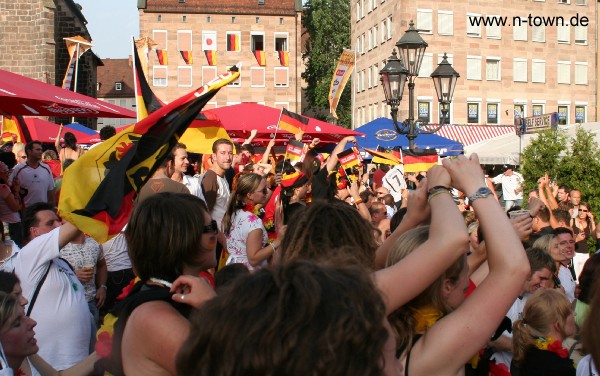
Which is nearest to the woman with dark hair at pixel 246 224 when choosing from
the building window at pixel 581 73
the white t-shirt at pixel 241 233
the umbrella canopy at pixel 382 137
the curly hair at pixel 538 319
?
the white t-shirt at pixel 241 233

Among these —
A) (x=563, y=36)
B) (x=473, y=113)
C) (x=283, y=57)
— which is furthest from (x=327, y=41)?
(x=563, y=36)

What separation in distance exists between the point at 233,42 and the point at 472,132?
25582mm

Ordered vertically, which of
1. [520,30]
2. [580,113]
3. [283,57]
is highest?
[520,30]

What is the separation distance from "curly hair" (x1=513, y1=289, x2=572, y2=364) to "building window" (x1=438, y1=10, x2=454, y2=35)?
5120 cm

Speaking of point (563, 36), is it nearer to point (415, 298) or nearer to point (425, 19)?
point (425, 19)

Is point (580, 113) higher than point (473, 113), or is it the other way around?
point (580, 113)

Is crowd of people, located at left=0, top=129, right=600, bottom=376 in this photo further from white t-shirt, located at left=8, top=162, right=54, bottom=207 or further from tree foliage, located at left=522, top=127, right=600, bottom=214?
tree foliage, located at left=522, top=127, right=600, bottom=214

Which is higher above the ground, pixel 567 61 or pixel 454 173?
pixel 567 61

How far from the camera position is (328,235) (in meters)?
2.96

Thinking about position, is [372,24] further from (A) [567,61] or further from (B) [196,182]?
(B) [196,182]

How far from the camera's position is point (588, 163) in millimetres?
15375

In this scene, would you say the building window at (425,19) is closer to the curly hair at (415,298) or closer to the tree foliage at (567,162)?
the tree foliage at (567,162)

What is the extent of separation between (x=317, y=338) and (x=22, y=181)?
992 cm

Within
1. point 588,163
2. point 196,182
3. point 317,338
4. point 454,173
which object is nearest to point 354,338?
point 317,338
